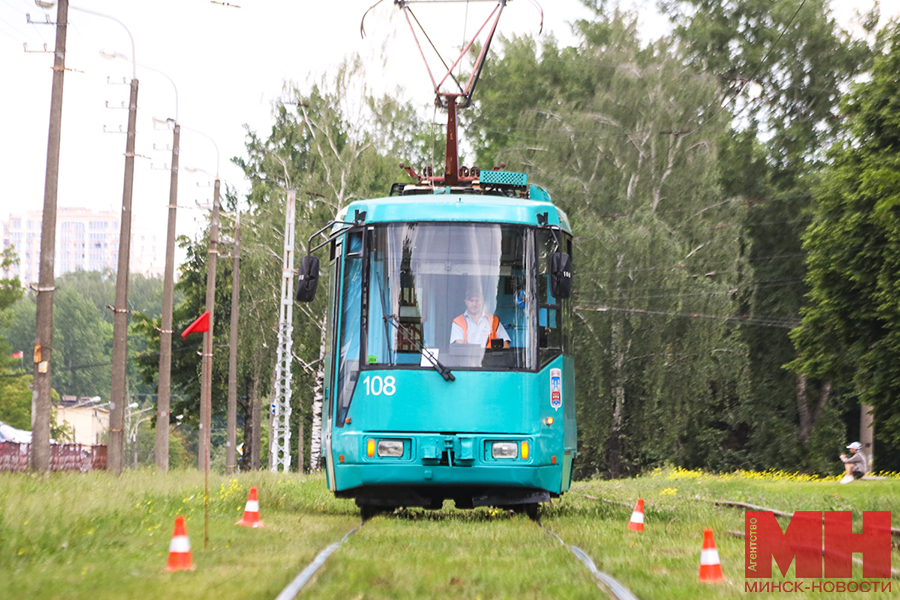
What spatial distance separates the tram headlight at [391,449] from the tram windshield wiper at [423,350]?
85 centimetres

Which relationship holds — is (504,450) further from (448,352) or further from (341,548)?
(341,548)

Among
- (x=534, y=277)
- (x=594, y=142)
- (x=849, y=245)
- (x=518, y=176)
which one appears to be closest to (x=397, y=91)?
(x=594, y=142)

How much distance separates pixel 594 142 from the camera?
44.5m

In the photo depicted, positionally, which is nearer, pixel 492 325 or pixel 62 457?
pixel 492 325

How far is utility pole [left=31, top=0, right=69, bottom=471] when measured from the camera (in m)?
22.5

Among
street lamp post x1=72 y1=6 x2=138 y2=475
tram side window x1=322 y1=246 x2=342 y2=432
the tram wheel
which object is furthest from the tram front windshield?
street lamp post x1=72 y1=6 x2=138 y2=475

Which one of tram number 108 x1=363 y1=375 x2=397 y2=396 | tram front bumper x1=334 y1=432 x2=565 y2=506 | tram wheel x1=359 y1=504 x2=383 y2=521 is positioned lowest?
tram wheel x1=359 y1=504 x2=383 y2=521

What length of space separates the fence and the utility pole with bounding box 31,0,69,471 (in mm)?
11397

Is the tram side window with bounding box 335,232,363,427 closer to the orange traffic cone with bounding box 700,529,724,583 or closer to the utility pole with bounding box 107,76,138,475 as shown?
the orange traffic cone with bounding box 700,529,724,583

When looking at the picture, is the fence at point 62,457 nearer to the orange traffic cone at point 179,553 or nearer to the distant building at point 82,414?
the orange traffic cone at point 179,553

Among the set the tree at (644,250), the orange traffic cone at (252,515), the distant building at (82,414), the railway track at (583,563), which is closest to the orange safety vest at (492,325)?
the railway track at (583,563)

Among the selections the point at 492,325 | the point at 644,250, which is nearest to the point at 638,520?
the point at 492,325

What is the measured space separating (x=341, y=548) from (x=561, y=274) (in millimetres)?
3943

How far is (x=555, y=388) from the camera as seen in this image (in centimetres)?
1340
